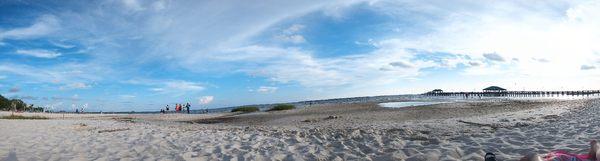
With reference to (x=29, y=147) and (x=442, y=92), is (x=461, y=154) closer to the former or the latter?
(x=29, y=147)

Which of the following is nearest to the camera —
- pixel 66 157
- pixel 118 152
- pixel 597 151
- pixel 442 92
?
pixel 597 151

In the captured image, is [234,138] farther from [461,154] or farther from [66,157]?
[461,154]

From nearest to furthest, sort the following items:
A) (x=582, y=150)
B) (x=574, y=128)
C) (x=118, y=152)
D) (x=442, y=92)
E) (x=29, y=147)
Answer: (x=582, y=150), (x=118, y=152), (x=29, y=147), (x=574, y=128), (x=442, y=92)

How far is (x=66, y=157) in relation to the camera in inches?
316

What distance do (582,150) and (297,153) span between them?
204 inches

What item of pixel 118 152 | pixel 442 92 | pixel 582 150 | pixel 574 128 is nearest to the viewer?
pixel 582 150

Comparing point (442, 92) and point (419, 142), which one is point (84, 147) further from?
point (442, 92)

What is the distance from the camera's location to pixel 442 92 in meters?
137

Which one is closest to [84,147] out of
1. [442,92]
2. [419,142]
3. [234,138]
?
[234,138]

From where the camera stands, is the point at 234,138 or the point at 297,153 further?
the point at 234,138

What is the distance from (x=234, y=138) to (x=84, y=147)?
11.6 feet

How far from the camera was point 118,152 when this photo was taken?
28.5 feet

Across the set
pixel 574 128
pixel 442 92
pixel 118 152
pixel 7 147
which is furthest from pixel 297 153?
pixel 442 92

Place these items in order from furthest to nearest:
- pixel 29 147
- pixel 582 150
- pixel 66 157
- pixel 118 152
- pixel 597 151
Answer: pixel 29 147, pixel 118 152, pixel 66 157, pixel 582 150, pixel 597 151
